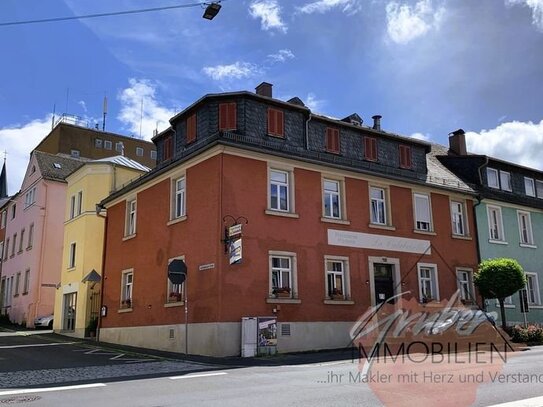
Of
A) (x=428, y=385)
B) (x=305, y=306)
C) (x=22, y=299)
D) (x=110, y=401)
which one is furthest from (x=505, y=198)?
(x=22, y=299)

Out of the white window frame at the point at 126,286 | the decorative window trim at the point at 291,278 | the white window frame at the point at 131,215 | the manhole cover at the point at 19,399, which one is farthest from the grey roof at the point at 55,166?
the manhole cover at the point at 19,399

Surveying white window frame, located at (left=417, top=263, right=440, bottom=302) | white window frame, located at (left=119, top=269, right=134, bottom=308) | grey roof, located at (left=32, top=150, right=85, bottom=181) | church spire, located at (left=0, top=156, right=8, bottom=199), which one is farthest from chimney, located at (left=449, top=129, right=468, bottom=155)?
church spire, located at (left=0, top=156, right=8, bottom=199)

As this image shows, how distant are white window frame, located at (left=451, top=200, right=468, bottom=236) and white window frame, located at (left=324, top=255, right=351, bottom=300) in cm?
735

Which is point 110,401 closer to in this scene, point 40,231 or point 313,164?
point 313,164

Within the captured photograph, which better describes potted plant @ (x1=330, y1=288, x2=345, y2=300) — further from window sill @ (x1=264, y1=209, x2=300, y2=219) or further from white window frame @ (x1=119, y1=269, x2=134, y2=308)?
white window frame @ (x1=119, y1=269, x2=134, y2=308)

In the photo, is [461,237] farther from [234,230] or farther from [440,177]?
[234,230]

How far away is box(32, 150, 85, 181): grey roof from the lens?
123 feet

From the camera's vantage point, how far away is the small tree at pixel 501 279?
22641 mm

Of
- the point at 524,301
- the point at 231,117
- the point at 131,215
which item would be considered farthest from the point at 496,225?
the point at 131,215

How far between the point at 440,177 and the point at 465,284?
5.19 m

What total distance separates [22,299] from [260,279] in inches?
1003

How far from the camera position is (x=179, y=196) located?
21703mm

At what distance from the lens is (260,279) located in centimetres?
1889

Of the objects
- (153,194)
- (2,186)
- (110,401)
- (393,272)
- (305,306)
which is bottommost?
(110,401)
